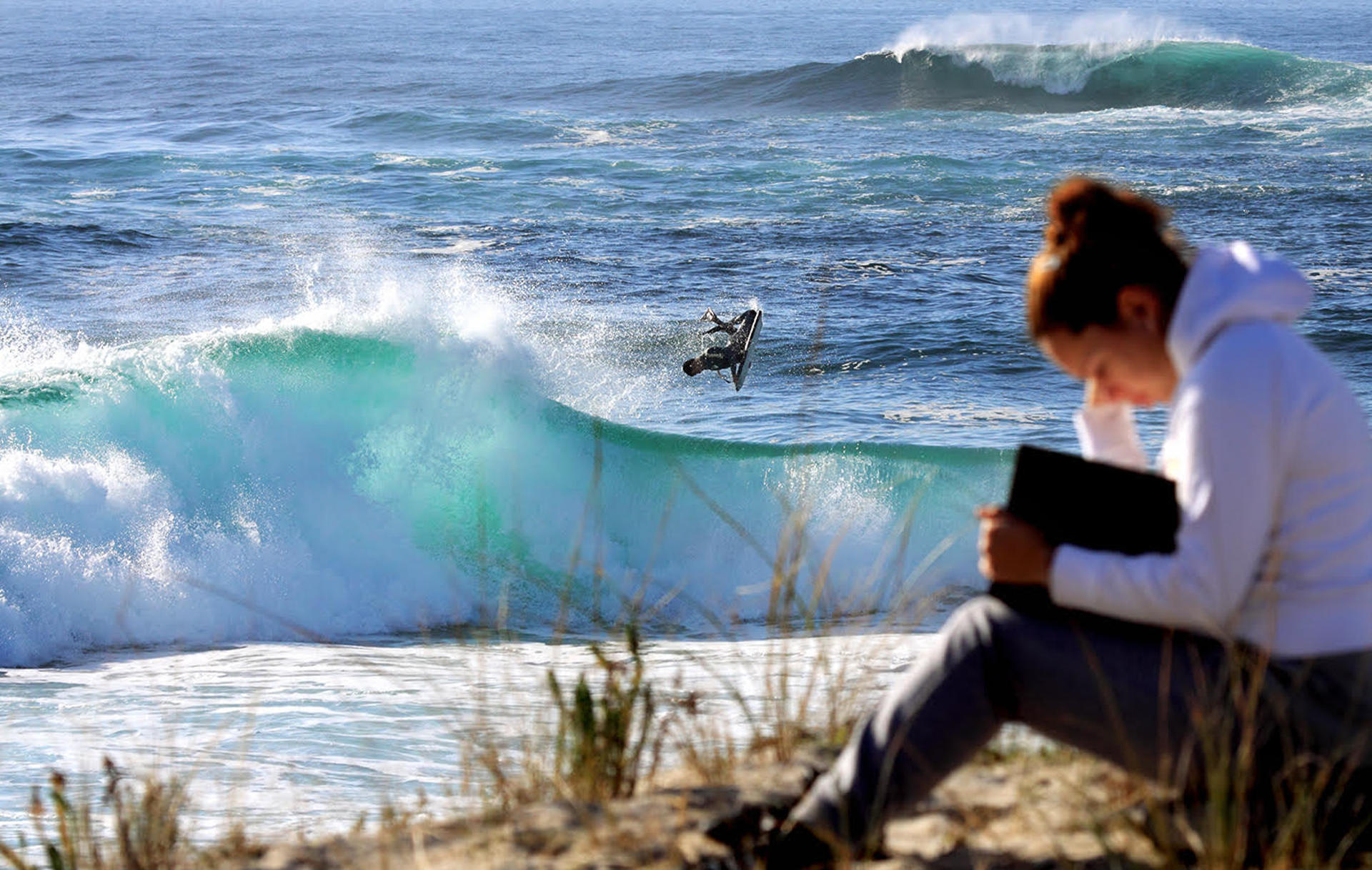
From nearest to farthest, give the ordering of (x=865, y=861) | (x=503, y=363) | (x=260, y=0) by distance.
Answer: (x=865, y=861)
(x=503, y=363)
(x=260, y=0)

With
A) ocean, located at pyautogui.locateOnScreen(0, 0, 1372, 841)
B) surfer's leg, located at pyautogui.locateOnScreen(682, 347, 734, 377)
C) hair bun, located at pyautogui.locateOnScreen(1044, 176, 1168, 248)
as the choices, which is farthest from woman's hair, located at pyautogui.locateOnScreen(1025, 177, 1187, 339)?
surfer's leg, located at pyautogui.locateOnScreen(682, 347, 734, 377)

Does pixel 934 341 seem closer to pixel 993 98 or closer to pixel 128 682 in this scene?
pixel 128 682

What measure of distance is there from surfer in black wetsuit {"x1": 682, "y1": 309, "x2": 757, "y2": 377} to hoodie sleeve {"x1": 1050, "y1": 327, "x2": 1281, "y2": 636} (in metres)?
8.09

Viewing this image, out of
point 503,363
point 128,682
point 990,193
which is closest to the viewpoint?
point 128,682

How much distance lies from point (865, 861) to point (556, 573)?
6.49m

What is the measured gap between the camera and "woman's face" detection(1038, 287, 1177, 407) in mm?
2066

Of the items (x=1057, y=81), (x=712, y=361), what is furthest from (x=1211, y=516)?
(x=1057, y=81)

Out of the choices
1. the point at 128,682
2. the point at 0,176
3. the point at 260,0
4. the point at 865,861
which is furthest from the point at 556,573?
the point at 260,0

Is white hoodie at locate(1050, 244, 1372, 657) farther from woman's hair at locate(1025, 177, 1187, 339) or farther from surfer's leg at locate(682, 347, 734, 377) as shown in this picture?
surfer's leg at locate(682, 347, 734, 377)

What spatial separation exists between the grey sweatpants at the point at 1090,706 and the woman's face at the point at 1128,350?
39 cm

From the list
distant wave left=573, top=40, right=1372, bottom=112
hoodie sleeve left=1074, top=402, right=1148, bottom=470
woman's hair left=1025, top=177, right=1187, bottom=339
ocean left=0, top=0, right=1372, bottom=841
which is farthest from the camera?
distant wave left=573, top=40, right=1372, bottom=112

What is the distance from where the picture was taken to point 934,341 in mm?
12789

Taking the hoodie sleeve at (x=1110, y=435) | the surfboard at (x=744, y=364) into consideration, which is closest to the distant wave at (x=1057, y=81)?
the surfboard at (x=744, y=364)

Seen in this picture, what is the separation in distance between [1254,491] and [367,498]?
7.59 m
